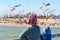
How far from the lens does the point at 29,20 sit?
1130 mm

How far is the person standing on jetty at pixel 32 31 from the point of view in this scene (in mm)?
1121

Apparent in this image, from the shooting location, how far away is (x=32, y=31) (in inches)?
45.9

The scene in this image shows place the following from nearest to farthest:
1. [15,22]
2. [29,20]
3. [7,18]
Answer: [29,20] < [7,18] < [15,22]

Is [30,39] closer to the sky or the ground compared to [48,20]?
closer to the sky

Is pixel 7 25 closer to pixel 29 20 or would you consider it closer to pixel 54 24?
pixel 54 24

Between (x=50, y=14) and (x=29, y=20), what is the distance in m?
3.02

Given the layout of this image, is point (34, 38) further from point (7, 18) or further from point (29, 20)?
point (7, 18)

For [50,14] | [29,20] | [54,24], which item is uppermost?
[29,20]

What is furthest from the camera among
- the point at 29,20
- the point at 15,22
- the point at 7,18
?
the point at 15,22

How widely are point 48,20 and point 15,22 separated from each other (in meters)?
0.79

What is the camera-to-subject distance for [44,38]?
120 centimetres

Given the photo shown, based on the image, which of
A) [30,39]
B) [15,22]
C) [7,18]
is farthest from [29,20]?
[15,22]

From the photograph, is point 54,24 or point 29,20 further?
point 54,24

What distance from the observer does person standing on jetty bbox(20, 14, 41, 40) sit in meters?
1.12
